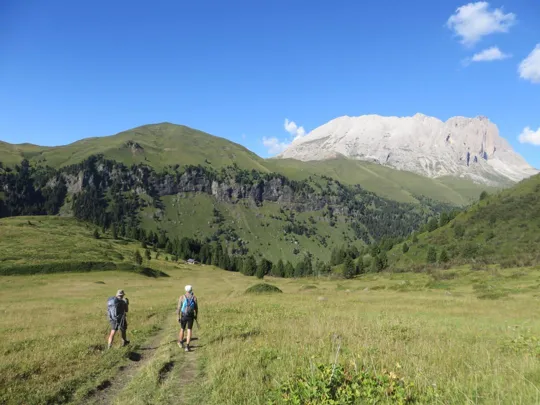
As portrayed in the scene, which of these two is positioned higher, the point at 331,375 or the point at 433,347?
the point at 331,375

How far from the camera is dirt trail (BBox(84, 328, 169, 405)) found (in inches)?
411

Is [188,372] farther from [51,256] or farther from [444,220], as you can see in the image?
[444,220]

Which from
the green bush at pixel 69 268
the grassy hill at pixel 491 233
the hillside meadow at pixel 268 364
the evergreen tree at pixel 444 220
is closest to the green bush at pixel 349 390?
the hillside meadow at pixel 268 364

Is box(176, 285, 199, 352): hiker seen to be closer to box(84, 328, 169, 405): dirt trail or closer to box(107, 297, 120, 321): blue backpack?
box(84, 328, 169, 405): dirt trail

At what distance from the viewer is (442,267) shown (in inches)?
3898

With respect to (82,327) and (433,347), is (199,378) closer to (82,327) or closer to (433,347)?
(433,347)

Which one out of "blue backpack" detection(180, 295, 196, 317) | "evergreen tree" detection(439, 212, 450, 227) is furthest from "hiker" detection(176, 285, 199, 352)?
"evergreen tree" detection(439, 212, 450, 227)

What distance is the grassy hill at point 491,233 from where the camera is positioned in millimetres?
116312

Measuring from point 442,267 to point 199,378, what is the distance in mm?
101630

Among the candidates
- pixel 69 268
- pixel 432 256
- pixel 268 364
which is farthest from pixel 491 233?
pixel 268 364

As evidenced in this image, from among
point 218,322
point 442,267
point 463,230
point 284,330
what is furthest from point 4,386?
point 463,230

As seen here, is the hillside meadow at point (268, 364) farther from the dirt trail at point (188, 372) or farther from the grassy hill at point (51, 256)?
the grassy hill at point (51, 256)

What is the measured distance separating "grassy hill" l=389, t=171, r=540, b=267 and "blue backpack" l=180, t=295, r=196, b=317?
107570 mm

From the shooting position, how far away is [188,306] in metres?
18.2
